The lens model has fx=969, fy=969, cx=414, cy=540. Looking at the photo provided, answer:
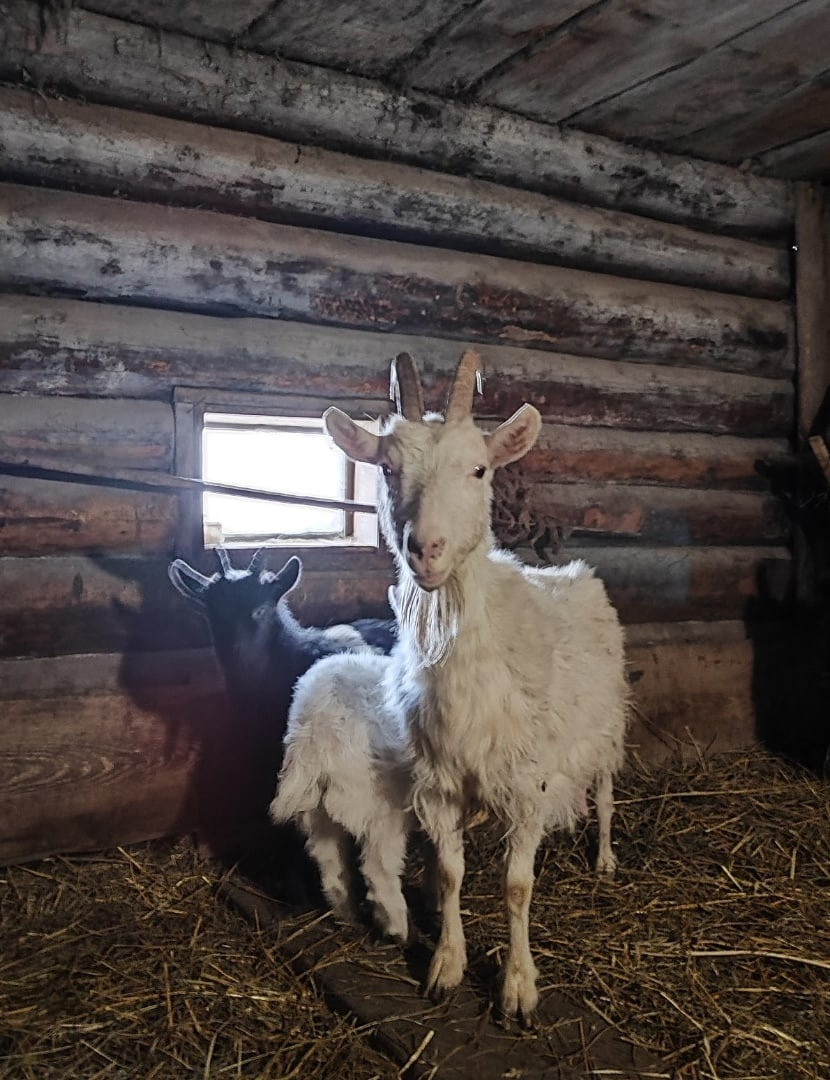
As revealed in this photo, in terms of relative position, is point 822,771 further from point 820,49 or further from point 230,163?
point 230,163

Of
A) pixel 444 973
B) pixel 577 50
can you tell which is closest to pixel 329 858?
pixel 444 973

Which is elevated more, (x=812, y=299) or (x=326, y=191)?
(x=326, y=191)

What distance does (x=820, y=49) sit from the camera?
14.9ft

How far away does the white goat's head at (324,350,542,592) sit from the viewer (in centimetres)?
330

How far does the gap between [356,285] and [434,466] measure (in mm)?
1888

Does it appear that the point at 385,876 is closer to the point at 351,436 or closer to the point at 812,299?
the point at 351,436

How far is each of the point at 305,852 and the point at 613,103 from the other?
13.4ft

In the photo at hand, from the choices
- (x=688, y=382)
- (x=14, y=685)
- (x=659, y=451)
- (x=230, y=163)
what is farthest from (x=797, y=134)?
(x=14, y=685)

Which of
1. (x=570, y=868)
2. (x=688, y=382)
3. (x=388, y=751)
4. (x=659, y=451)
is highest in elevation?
(x=688, y=382)

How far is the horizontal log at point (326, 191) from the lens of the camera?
168 inches

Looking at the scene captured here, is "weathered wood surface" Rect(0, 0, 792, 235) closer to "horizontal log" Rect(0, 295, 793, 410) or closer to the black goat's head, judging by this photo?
"horizontal log" Rect(0, 295, 793, 410)

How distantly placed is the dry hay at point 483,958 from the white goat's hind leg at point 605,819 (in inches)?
3.9

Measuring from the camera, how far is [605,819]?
4.87 m

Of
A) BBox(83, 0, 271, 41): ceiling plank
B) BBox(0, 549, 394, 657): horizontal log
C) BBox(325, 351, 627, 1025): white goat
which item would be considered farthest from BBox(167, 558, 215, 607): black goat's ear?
BBox(83, 0, 271, 41): ceiling plank
